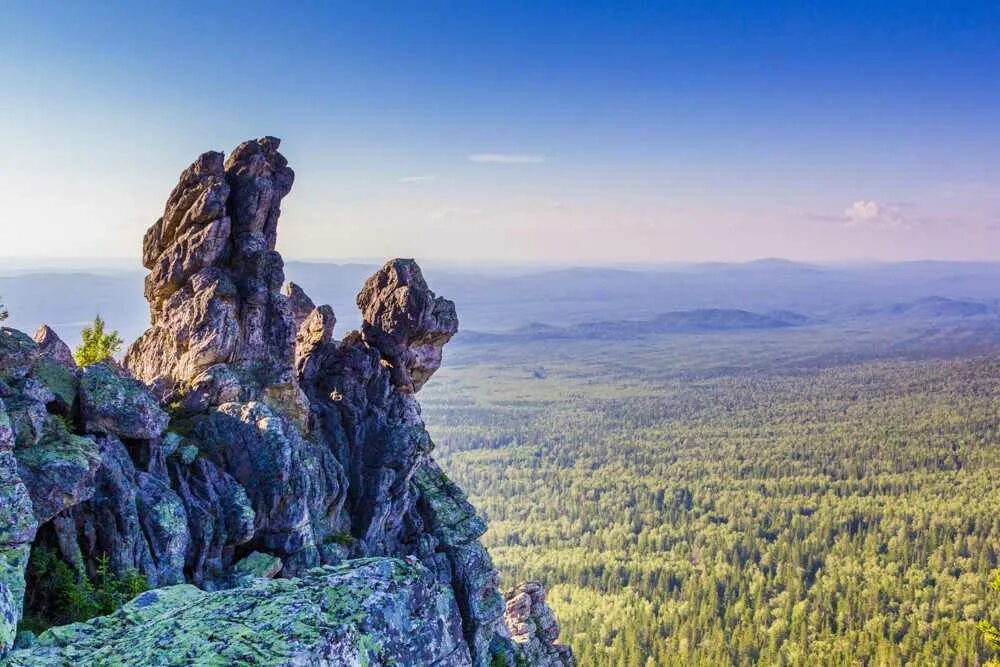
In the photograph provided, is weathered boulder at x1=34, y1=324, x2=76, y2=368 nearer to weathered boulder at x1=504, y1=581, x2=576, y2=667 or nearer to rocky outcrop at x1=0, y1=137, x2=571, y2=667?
rocky outcrop at x1=0, y1=137, x2=571, y2=667

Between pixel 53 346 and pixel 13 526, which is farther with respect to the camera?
pixel 53 346

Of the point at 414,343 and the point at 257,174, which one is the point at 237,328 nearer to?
the point at 257,174

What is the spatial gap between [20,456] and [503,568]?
111777 mm

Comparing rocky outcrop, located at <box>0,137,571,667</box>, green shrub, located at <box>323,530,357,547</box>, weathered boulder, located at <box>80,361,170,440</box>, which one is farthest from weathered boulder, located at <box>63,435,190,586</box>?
green shrub, located at <box>323,530,357,547</box>

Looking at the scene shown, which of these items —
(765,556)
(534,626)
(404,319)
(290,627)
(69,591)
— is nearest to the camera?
(290,627)

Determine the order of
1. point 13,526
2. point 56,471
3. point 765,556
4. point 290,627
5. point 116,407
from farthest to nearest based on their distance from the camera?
point 765,556 → point 116,407 → point 56,471 → point 13,526 → point 290,627

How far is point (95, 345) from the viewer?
34219 millimetres

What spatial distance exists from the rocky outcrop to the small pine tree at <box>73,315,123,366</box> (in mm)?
2489

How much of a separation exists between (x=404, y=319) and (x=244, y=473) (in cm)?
1319

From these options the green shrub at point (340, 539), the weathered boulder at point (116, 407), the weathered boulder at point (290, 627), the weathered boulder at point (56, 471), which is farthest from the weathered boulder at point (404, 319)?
the weathered boulder at point (290, 627)

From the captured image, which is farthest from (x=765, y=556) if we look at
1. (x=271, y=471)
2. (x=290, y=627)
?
(x=290, y=627)

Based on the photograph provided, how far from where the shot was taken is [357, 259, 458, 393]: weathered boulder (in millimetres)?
36094

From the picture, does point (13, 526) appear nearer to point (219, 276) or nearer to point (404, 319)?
point (219, 276)

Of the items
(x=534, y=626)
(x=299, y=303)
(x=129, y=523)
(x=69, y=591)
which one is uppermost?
(x=299, y=303)
